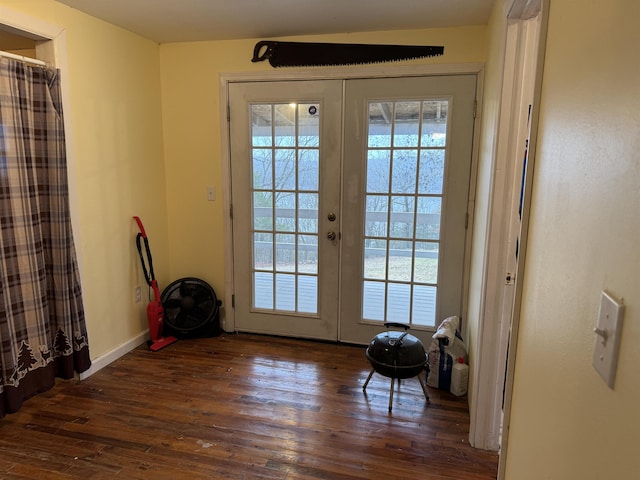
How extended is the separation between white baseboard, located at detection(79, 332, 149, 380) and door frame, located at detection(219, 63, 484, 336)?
66cm

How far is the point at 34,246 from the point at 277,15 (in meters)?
2.00

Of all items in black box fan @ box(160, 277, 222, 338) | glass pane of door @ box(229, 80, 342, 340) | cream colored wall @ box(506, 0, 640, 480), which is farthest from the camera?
black box fan @ box(160, 277, 222, 338)

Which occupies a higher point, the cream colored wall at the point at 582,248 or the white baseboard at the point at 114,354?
the cream colored wall at the point at 582,248

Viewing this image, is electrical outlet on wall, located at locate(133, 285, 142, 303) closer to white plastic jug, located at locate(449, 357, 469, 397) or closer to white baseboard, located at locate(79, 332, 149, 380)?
white baseboard, located at locate(79, 332, 149, 380)

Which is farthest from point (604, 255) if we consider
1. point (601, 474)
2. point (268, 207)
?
point (268, 207)

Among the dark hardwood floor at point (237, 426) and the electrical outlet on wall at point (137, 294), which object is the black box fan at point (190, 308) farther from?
the dark hardwood floor at point (237, 426)

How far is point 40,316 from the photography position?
94.0 inches

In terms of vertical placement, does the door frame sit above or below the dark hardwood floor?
above

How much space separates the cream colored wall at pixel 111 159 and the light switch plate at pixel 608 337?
2.82 metres

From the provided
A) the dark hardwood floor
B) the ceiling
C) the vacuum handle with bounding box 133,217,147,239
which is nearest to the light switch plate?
the dark hardwood floor

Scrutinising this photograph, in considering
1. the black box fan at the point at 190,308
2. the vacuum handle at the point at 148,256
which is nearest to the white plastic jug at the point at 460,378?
the black box fan at the point at 190,308

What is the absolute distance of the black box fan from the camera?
342 centimetres

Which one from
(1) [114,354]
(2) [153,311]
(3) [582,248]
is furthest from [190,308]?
(3) [582,248]

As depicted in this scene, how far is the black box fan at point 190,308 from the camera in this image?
11.2 ft
